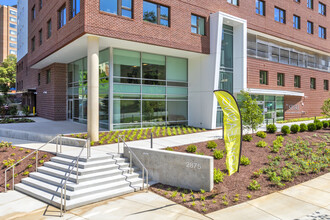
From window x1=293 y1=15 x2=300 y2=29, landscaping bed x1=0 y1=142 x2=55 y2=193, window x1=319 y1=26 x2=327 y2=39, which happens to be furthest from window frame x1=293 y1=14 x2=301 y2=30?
landscaping bed x1=0 y1=142 x2=55 y2=193

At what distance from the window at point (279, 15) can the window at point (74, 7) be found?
65.4 ft

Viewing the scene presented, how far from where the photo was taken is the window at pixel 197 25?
60.4 ft

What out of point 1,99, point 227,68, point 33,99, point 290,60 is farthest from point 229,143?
point 33,99

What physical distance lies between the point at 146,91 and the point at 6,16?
97113mm

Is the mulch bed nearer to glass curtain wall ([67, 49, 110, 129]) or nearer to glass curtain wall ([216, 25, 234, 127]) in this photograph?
glass curtain wall ([67, 49, 110, 129])

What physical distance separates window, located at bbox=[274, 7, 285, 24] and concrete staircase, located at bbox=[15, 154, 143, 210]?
23.2 metres

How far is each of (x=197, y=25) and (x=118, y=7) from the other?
22.1ft

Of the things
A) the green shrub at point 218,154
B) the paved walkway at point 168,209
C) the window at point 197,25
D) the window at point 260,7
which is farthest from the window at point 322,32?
the paved walkway at point 168,209

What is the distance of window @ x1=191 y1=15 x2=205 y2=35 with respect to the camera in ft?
60.4

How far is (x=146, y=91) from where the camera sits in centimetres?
1828

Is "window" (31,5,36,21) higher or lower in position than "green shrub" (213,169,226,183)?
higher

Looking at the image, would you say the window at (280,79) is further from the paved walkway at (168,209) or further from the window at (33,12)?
the window at (33,12)

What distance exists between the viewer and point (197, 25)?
18609 mm

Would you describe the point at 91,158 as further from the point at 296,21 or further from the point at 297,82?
the point at 296,21
